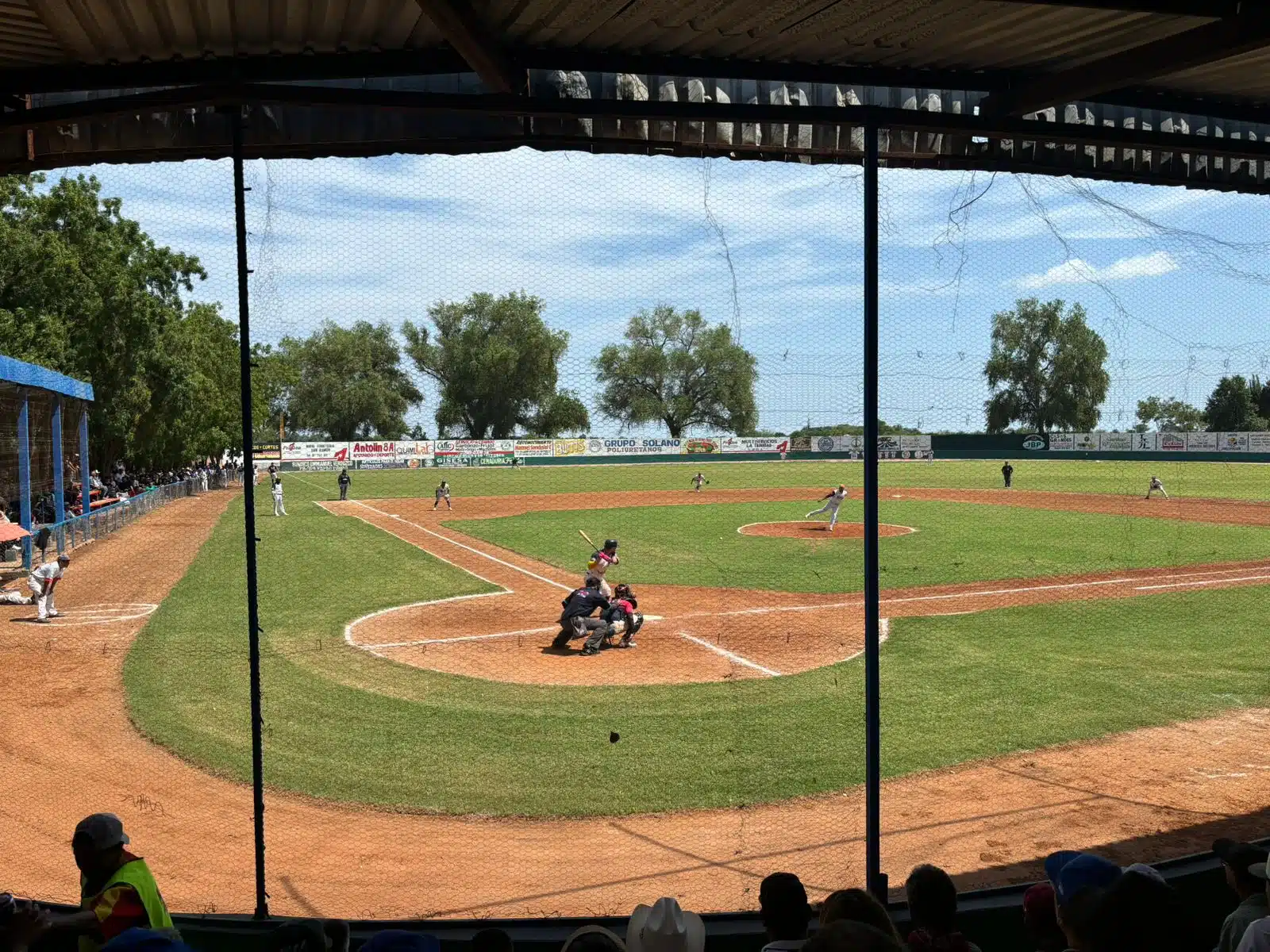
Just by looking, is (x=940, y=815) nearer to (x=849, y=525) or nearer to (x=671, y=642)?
(x=671, y=642)

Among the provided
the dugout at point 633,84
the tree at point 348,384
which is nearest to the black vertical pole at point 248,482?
the dugout at point 633,84

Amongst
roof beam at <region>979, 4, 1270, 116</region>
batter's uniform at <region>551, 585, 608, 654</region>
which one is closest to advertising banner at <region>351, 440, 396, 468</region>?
batter's uniform at <region>551, 585, 608, 654</region>

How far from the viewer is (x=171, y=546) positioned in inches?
1049

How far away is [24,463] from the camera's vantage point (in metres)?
23.5

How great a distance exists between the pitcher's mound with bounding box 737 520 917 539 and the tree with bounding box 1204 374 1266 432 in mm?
14132

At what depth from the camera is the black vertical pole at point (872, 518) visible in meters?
4.93

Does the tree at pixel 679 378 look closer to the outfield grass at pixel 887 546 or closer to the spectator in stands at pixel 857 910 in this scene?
the spectator in stands at pixel 857 910

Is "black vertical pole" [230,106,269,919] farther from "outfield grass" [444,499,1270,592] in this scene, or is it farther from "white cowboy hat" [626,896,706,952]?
"outfield grass" [444,499,1270,592]

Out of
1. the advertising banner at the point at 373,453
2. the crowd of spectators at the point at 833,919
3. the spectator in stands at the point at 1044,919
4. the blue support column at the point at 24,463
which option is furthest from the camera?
the advertising banner at the point at 373,453

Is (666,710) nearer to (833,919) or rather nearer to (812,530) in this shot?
(833,919)

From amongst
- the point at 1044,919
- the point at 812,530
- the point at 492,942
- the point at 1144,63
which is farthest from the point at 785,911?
the point at 812,530

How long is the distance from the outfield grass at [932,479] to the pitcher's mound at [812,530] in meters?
4.86

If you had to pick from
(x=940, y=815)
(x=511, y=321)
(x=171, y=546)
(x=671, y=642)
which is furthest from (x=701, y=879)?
(x=171, y=546)

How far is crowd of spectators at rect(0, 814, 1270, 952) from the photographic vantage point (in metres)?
2.22
